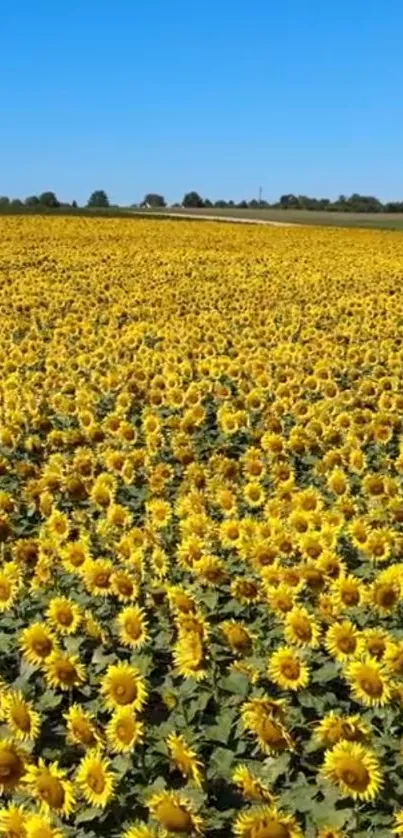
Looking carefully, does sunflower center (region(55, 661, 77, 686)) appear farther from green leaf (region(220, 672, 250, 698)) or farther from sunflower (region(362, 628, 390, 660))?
sunflower (region(362, 628, 390, 660))

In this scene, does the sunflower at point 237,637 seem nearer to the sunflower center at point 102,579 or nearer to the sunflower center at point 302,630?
the sunflower center at point 302,630

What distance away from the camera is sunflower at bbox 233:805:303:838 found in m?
2.83

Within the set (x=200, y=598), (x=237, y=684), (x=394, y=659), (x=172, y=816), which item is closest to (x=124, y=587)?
(x=200, y=598)

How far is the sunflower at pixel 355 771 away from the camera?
3.12 meters

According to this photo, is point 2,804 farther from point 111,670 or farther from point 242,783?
point 242,783

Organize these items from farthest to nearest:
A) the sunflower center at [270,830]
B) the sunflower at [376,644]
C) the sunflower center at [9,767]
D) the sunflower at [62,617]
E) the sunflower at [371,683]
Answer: the sunflower at [62,617] < the sunflower at [376,644] < the sunflower at [371,683] < the sunflower center at [9,767] < the sunflower center at [270,830]

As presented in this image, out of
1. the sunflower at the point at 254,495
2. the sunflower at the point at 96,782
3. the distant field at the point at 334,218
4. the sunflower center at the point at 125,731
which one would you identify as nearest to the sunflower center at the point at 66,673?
the sunflower center at the point at 125,731

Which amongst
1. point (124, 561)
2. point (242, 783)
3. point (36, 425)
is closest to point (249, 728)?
point (242, 783)

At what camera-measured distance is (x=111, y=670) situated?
3625 millimetres

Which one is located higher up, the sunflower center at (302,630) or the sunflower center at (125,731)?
the sunflower center at (302,630)

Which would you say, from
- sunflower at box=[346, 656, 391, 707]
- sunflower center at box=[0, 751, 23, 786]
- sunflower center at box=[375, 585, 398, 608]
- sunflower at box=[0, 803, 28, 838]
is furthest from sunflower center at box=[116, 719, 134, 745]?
sunflower center at box=[375, 585, 398, 608]

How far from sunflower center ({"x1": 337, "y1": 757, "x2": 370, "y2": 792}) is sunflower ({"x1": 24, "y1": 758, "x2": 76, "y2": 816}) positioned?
2.75 ft

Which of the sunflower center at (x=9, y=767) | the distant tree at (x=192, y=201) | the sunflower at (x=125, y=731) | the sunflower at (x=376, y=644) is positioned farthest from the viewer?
the distant tree at (x=192, y=201)

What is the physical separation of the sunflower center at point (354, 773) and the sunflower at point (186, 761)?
0.44 metres
